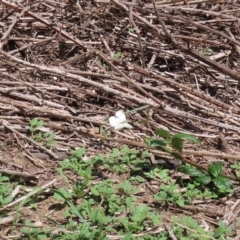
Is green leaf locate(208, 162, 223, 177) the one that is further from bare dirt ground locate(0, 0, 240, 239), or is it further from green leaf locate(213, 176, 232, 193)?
bare dirt ground locate(0, 0, 240, 239)

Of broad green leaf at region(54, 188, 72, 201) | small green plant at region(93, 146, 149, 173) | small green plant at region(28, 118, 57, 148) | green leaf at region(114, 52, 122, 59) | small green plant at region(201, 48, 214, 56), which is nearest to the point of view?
broad green leaf at region(54, 188, 72, 201)

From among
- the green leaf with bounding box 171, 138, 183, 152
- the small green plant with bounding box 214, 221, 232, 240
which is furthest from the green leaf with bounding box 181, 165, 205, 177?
the small green plant with bounding box 214, 221, 232, 240

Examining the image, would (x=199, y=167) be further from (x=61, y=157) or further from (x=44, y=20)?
(x=44, y=20)

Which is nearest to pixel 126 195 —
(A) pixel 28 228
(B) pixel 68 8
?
(A) pixel 28 228

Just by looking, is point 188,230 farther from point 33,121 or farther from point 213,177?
point 33,121

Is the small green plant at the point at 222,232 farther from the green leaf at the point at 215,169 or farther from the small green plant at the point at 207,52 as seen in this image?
the small green plant at the point at 207,52

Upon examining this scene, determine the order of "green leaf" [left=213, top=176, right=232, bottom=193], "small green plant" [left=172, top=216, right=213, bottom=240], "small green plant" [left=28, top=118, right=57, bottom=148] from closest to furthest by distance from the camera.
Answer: "small green plant" [left=172, top=216, right=213, bottom=240]
"green leaf" [left=213, top=176, right=232, bottom=193]
"small green plant" [left=28, top=118, right=57, bottom=148]
